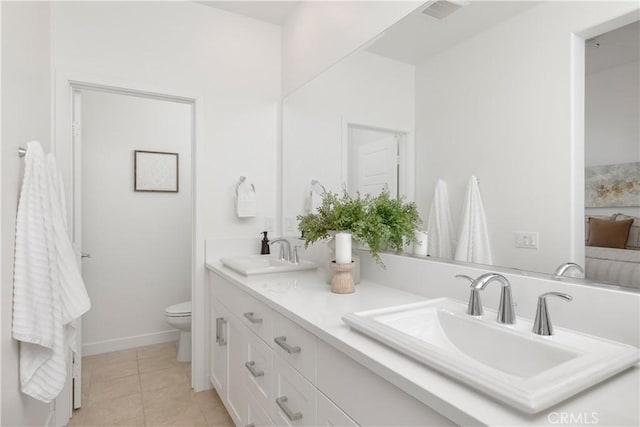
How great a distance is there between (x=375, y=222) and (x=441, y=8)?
33.1 inches

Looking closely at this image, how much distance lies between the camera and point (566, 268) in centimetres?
97

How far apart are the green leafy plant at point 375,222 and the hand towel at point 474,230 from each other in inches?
8.8

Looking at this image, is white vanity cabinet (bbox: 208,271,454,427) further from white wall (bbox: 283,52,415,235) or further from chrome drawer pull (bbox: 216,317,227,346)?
white wall (bbox: 283,52,415,235)

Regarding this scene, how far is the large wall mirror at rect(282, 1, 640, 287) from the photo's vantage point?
944 mm

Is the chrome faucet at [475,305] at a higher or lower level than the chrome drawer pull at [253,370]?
higher

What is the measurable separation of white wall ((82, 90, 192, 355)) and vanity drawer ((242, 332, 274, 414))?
191cm

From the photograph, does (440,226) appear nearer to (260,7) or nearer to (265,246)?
(265,246)

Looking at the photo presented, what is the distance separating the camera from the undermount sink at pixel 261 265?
1.83m

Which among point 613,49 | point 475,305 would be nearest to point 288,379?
point 475,305

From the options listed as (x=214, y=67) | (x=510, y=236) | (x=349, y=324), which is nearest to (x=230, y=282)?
(x=349, y=324)

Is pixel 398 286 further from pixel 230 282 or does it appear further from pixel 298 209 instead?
pixel 298 209

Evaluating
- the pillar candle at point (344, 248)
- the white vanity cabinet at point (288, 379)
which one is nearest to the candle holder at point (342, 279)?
the pillar candle at point (344, 248)

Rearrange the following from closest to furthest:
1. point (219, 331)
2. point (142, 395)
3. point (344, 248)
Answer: point (344, 248)
point (219, 331)
point (142, 395)

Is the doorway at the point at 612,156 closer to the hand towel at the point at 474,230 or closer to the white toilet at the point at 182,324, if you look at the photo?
the hand towel at the point at 474,230
